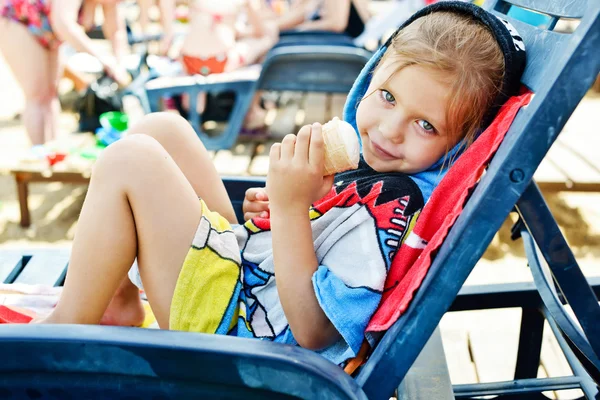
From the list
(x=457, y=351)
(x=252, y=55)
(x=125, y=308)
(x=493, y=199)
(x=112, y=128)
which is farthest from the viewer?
(x=252, y=55)

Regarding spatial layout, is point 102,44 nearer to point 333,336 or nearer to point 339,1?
point 339,1

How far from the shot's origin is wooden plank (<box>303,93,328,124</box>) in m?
5.21

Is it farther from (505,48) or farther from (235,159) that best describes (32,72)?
(505,48)

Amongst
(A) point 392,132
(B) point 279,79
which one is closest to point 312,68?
(B) point 279,79

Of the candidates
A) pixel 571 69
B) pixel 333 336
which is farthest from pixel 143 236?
pixel 571 69

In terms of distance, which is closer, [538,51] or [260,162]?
[538,51]

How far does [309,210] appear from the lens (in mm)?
1364

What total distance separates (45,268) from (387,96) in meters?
1.19

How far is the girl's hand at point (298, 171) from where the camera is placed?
120 centimetres

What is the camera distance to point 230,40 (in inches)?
175

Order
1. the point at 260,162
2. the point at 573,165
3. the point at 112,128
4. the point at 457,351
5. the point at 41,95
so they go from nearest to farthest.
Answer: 1. the point at 457,351
2. the point at 573,165
3. the point at 112,128
4. the point at 260,162
5. the point at 41,95

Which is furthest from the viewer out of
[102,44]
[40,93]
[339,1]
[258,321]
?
[102,44]

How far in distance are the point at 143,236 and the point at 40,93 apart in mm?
3404

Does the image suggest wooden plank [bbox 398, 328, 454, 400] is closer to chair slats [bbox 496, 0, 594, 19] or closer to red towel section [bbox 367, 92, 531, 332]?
red towel section [bbox 367, 92, 531, 332]
